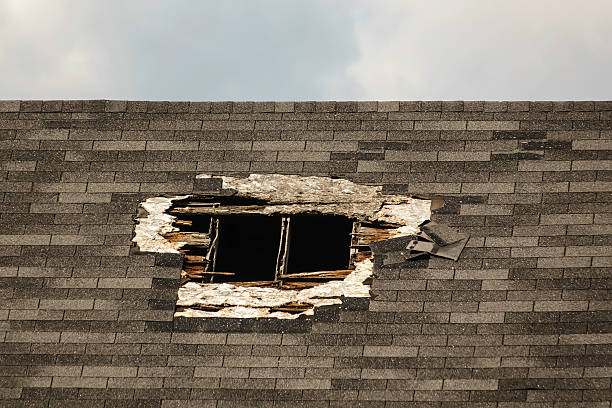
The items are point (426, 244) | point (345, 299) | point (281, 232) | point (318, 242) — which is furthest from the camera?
point (318, 242)

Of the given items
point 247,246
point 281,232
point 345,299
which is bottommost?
point 345,299

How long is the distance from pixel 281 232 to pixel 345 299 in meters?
1.16

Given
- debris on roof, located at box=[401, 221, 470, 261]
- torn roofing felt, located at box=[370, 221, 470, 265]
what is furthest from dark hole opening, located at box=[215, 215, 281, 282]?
debris on roof, located at box=[401, 221, 470, 261]

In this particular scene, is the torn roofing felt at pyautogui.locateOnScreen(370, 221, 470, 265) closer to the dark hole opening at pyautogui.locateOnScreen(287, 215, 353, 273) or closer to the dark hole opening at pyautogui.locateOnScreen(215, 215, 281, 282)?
the dark hole opening at pyautogui.locateOnScreen(287, 215, 353, 273)

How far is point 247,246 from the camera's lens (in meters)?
13.8

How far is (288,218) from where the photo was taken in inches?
511

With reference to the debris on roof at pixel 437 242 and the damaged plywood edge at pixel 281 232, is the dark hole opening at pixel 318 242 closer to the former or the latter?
the damaged plywood edge at pixel 281 232

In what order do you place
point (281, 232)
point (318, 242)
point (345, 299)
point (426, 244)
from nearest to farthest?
point (345, 299) → point (426, 244) → point (281, 232) → point (318, 242)

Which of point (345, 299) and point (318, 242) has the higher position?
point (318, 242)

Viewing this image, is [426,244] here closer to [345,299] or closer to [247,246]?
[345,299]

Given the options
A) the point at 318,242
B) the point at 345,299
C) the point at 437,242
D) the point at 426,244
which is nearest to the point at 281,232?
the point at 318,242

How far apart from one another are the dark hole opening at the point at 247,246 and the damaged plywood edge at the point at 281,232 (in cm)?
16

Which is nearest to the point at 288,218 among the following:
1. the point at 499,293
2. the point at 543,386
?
the point at 499,293

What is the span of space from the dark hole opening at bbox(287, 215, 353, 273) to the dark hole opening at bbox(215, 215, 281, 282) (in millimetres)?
243
